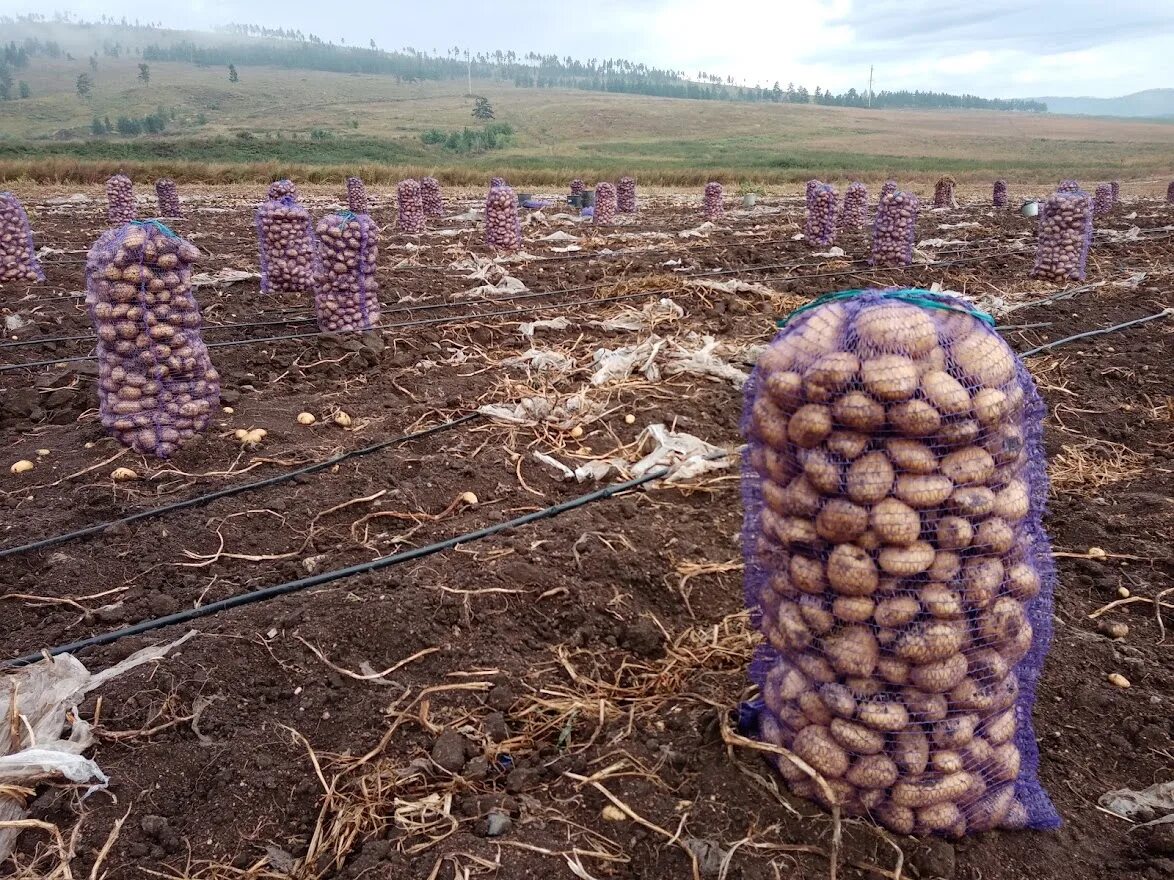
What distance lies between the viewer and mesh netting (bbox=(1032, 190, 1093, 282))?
1128 centimetres

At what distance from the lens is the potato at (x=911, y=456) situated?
1.99m

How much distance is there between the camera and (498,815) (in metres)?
2.43

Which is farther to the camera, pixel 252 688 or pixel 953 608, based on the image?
pixel 252 688

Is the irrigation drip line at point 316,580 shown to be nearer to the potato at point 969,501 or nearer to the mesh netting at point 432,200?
the potato at point 969,501

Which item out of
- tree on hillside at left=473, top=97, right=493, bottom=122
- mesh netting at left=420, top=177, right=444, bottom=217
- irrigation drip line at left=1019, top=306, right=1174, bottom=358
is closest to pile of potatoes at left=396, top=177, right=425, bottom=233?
mesh netting at left=420, top=177, right=444, bottom=217

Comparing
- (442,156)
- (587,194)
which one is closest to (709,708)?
(587,194)

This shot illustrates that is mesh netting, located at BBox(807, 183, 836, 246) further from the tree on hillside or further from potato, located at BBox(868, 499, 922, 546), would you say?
the tree on hillside

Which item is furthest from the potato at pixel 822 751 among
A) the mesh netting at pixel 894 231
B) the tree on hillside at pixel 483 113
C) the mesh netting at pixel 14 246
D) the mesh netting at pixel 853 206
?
the tree on hillside at pixel 483 113

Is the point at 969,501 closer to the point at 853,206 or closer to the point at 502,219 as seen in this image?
the point at 502,219

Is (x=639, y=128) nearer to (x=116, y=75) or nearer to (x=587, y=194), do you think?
(x=587, y=194)

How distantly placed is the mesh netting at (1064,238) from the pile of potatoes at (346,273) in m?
9.49

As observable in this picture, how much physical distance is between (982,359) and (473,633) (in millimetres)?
2295

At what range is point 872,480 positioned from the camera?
78.4 inches

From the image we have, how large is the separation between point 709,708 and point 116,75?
18271 centimetres
